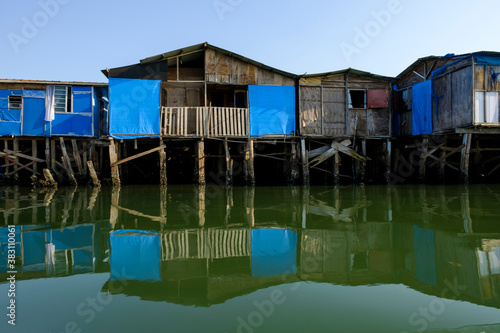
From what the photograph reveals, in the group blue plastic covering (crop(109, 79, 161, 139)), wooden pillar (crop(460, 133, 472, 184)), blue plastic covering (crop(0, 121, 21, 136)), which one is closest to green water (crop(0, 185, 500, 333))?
wooden pillar (crop(460, 133, 472, 184))

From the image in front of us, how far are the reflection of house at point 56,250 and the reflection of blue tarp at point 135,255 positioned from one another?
0.26 metres

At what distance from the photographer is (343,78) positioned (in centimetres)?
1557

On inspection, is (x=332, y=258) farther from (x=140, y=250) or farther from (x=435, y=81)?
(x=435, y=81)

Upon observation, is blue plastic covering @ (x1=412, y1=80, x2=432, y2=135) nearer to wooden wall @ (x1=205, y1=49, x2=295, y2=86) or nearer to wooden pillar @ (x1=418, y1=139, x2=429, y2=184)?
wooden pillar @ (x1=418, y1=139, x2=429, y2=184)

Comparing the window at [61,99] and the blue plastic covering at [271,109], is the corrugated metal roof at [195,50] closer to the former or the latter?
the blue plastic covering at [271,109]

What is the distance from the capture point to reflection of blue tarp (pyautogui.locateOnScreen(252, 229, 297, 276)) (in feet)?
13.9

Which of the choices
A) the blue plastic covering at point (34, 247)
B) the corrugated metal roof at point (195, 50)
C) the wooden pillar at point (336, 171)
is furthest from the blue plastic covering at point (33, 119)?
the wooden pillar at point (336, 171)

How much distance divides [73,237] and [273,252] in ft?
11.0

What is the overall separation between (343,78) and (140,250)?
518 inches

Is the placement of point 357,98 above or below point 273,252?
above

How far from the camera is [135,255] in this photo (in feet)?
15.6

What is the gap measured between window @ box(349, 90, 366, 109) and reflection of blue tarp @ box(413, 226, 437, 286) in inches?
448

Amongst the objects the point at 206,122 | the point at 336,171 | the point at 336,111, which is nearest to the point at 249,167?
the point at 206,122

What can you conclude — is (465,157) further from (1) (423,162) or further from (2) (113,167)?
(2) (113,167)
